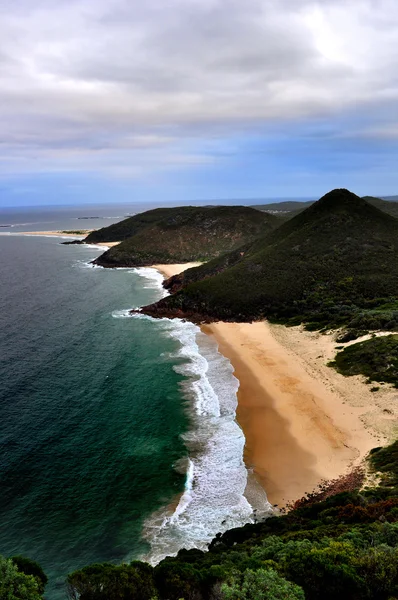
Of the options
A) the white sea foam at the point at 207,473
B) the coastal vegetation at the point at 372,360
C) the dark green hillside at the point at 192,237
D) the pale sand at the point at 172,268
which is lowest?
the white sea foam at the point at 207,473

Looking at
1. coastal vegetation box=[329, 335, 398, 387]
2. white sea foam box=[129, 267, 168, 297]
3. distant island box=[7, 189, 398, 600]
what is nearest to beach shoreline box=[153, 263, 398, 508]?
distant island box=[7, 189, 398, 600]

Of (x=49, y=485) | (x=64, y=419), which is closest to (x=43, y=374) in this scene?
(x=64, y=419)

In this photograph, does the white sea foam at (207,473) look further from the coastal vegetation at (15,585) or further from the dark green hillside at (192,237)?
the dark green hillside at (192,237)

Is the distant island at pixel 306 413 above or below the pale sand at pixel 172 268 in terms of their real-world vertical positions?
below

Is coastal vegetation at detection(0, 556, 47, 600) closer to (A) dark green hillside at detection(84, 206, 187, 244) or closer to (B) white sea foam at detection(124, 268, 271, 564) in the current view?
(B) white sea foam at detection(124, 268, 271, 564)

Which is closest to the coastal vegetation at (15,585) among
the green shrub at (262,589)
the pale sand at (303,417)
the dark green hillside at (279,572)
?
the dark green hillside at (279,572)

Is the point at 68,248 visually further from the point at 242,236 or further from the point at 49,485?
the point at 49,485

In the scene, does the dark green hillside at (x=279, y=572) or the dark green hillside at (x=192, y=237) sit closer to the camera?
the dark green hillside at (x=279, y=572)
